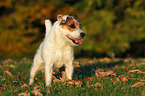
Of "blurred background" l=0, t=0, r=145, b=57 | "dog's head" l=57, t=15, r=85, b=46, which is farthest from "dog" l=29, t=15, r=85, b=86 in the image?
"blurred background" l=0, t=0, r=145, b=57

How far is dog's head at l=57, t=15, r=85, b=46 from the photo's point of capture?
13.6 feet

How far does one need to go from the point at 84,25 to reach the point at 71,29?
9.78 m

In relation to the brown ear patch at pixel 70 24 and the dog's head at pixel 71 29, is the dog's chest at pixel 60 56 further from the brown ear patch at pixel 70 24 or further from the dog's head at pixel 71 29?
the brown ear patch at pixel 70 24

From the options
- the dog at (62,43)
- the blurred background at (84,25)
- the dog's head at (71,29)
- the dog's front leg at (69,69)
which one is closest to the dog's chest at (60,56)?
the dog at (62,43)

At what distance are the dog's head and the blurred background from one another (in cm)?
876

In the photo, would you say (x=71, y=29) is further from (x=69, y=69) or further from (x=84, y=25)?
(x=84, y=25)

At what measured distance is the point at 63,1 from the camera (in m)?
14.9

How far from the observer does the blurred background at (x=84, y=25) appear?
13430 mm

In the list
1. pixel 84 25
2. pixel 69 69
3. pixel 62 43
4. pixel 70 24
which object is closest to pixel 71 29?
pixel 70 24

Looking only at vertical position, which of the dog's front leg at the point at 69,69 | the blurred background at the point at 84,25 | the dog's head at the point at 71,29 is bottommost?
the dog's front leg at the point at 69,69

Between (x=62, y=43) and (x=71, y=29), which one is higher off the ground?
(x=71, y=29)

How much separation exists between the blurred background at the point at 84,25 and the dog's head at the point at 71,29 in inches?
345

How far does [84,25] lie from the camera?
13891 mm

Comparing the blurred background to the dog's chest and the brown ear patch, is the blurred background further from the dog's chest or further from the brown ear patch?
the brown ear patch
